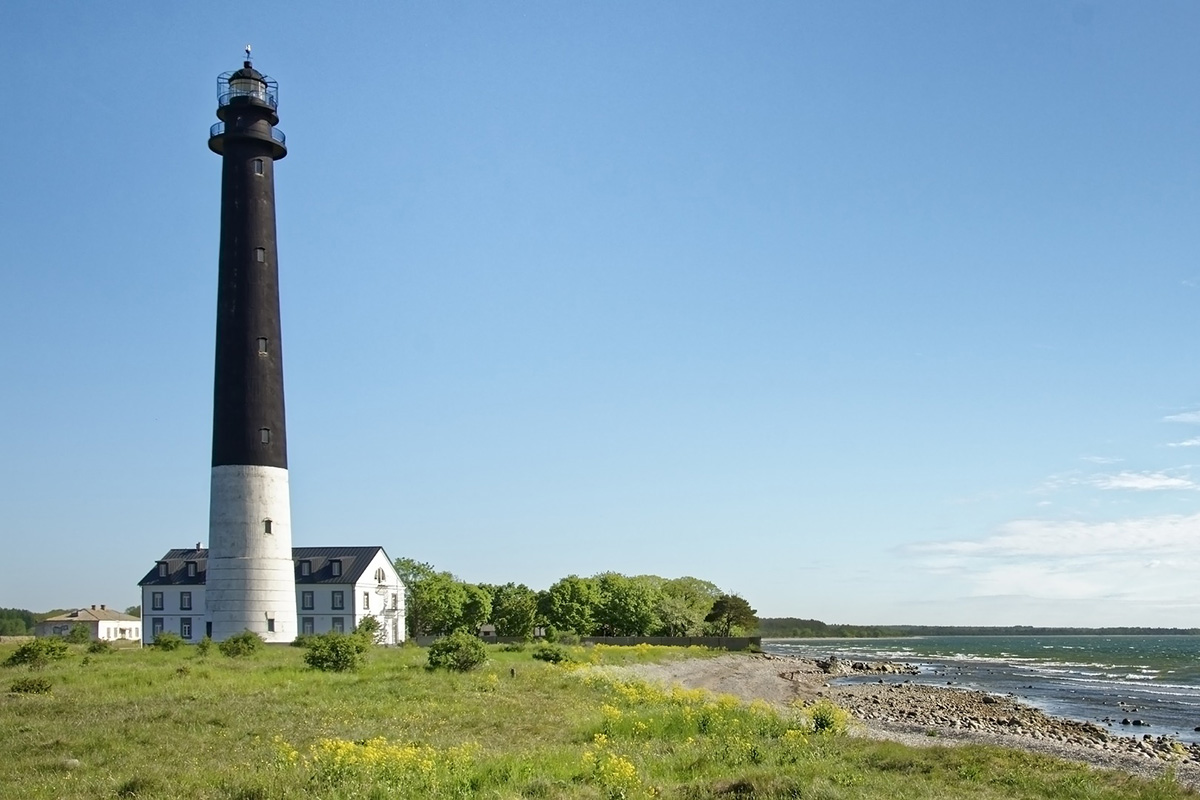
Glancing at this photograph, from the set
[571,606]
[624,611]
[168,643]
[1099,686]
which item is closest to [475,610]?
[571,606]

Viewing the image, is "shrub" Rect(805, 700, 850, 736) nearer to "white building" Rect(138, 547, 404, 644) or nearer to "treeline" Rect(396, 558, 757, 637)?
"white building" Rect(138, 547, 404, 644)

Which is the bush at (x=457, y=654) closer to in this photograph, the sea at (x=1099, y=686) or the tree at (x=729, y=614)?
the sea at (x=1099, y=686)

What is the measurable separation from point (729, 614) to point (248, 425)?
72.1m

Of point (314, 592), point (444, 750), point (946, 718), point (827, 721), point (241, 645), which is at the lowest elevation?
point (946, 718)

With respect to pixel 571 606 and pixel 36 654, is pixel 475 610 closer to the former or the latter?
pixel 571 606

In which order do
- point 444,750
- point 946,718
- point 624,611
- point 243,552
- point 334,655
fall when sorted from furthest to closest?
point 624,611, point 243,552, point 946,718, point 334,655, point 444,750

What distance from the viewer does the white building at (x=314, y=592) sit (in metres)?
71.6

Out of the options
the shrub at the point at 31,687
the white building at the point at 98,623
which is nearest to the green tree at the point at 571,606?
the white building at the point at 98,623

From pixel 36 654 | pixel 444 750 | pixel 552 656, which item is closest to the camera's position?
pixel 444 750

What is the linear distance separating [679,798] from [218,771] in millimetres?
7520

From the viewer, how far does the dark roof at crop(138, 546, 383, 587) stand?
238 ft

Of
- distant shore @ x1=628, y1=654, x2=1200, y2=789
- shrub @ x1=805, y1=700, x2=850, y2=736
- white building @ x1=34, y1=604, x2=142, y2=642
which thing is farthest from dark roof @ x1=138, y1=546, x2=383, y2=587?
shrub @ x1=805, y1=700, x2=850, y2=736

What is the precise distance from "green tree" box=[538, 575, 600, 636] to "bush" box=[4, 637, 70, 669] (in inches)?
2267

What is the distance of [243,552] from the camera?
45.6m
